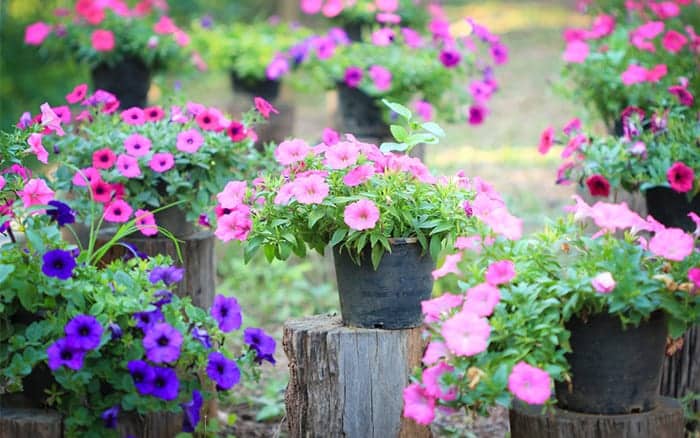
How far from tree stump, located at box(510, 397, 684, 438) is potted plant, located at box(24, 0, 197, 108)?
12.2 feet

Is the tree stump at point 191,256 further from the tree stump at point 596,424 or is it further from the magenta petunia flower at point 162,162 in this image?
the tree stump at point 596,424

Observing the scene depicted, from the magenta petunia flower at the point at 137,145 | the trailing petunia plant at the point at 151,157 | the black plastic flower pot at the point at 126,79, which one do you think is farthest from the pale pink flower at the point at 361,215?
the black plastic flower pot at the point at 126,79

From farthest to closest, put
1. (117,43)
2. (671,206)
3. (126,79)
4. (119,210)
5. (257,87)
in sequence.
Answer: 1. (257,87)
2. (126,79)
3. (117,43)
4. (671,206)
5. (119,210)

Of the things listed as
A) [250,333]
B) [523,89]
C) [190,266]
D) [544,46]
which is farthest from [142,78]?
[544,46]

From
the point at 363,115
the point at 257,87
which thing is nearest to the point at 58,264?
the point at 363,115

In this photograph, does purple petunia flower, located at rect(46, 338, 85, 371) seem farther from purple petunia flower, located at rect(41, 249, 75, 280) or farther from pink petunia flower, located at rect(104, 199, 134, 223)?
pink petunia flower, located at rect(104, 199, 134, 223)

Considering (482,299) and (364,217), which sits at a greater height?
(364,217)

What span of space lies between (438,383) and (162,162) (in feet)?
4.28

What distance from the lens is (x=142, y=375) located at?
206cm

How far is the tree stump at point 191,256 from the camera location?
3.00 meters

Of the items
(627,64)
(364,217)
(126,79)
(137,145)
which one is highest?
(126,79)

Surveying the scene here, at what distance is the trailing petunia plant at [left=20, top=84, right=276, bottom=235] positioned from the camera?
2.86 m

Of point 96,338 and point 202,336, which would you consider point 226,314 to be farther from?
point 96,338

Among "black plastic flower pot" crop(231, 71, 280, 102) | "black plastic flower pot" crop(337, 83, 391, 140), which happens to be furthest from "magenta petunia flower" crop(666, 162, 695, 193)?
"black plastic flower pot" crop(231, 71, 280, 102)
